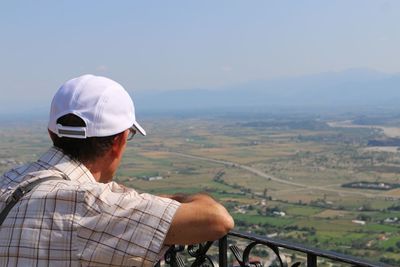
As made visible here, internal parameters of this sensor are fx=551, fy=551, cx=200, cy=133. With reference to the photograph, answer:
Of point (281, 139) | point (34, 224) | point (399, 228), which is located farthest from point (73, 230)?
point (281, 139)

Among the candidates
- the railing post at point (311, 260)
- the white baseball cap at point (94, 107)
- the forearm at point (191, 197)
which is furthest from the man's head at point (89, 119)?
the railing post at point (311, 260)

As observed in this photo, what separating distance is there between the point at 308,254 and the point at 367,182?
51.9m

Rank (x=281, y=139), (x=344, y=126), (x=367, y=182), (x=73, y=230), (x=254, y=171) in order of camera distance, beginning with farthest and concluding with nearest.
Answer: (x=344, y=126) → (x=281, y=139) → (x=254, y=171) → (x=367, y=182) → (x=73, y=230)

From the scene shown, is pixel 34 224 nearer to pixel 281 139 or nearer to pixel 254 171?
pixel 254 171

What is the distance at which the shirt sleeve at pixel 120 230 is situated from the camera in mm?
1896

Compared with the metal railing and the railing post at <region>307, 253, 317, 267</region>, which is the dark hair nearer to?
the metal railing

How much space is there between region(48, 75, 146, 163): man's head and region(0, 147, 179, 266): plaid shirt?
204 mm

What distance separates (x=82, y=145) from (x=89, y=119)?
0.11 m

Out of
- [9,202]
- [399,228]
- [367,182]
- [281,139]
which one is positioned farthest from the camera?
[281,139]

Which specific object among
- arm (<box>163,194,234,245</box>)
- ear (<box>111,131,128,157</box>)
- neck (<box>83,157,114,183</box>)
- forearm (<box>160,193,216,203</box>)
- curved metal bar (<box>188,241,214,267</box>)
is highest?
ear (<box>111,131,128,157</box>)

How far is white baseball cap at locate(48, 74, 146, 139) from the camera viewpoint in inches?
83.1

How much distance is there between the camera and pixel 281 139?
93.6 m

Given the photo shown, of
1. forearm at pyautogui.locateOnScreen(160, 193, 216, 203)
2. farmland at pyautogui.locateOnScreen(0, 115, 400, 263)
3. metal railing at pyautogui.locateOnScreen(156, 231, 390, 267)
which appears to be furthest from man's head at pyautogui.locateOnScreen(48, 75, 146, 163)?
farmland at pyautogui.locateOnScreen(0, 115, 400, 263)

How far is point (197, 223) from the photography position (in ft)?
6.57
